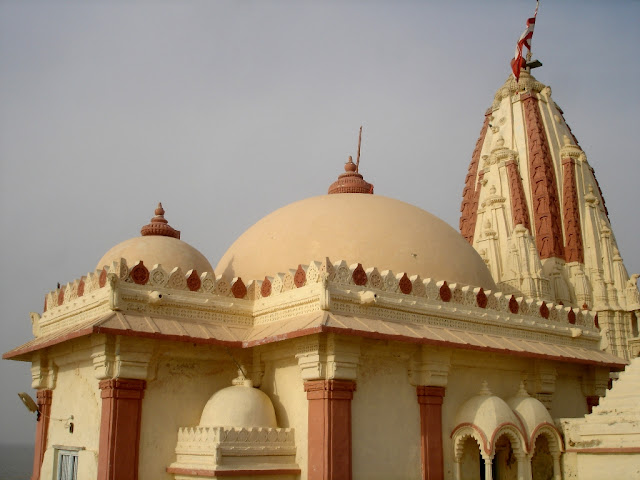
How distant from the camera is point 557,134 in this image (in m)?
28.0

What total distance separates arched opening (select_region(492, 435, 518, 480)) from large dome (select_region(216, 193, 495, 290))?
3.38 m

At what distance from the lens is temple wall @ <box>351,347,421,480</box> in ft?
41.2

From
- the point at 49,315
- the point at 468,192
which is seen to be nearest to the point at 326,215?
the point at 49,315

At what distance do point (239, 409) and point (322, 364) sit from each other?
1.67 meters

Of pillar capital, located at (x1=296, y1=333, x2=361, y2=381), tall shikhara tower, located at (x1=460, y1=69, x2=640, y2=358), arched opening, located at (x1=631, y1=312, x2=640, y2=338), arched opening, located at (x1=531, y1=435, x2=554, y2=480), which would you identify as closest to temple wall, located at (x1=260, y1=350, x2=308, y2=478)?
pillar capital, located at (x1=296, y1=333, x2=361, y2=381)

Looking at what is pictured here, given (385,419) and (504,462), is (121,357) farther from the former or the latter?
(504,462)

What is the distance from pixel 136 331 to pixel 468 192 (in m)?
19.3

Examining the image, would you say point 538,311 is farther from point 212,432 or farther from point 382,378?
point 212,432

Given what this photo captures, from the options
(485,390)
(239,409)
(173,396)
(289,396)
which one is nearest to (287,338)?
(289,396)

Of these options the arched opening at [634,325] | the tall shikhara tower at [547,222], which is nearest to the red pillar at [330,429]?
the tall shikhara tower at [547,222]

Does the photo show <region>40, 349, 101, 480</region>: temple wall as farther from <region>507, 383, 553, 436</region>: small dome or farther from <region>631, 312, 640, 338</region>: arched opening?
<region>631, 312, 640, 338</region>: arched opening

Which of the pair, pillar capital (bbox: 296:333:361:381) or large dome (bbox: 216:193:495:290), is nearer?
pillar capital (bbox: 296:333:361:381)

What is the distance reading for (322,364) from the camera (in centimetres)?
1230

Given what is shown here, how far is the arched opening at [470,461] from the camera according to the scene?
13875 millimetres
